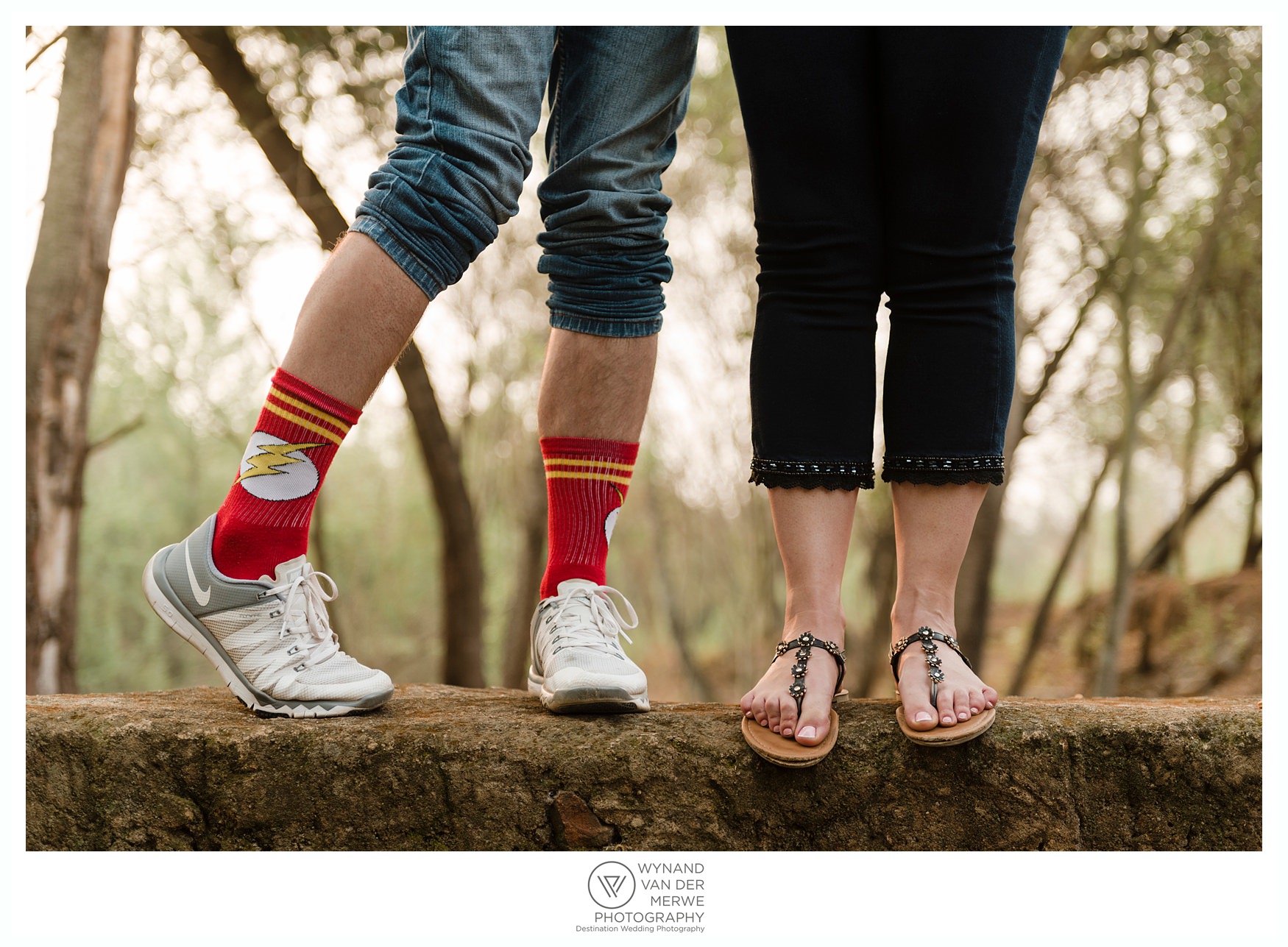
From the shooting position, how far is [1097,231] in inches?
198

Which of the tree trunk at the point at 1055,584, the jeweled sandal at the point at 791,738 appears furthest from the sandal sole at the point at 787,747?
the tree trunk at the point at 1055,584

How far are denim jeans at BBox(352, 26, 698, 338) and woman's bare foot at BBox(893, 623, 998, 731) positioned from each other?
0.59m

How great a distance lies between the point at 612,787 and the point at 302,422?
1.93 ft

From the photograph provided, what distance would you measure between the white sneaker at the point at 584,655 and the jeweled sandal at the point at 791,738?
0.53 feet

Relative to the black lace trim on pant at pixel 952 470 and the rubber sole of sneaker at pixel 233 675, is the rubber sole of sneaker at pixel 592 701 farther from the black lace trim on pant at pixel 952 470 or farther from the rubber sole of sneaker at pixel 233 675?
the black lace trim on pant at pixel 952 470

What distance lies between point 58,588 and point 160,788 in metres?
1.74

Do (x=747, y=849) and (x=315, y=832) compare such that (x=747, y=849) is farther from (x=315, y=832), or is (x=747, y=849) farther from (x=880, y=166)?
(x=880, y=166)

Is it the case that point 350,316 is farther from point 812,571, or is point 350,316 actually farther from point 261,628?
point 812,571

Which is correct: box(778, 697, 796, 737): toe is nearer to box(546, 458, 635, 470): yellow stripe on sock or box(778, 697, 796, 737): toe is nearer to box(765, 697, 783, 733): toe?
box(765, 697, 783, 733): toe

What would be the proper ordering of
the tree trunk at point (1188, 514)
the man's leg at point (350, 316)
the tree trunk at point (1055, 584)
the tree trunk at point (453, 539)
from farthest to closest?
the tree trunk at point (1188, 514)
the tree trunk at point (1055, 584)
the tree trunk at point (453, 539)
the man's leg at point (350, 316)

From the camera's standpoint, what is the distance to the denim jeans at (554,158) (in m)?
1.06

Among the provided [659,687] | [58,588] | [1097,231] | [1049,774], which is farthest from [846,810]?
[659,687]

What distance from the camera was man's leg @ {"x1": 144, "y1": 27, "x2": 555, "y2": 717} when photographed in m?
1.05
